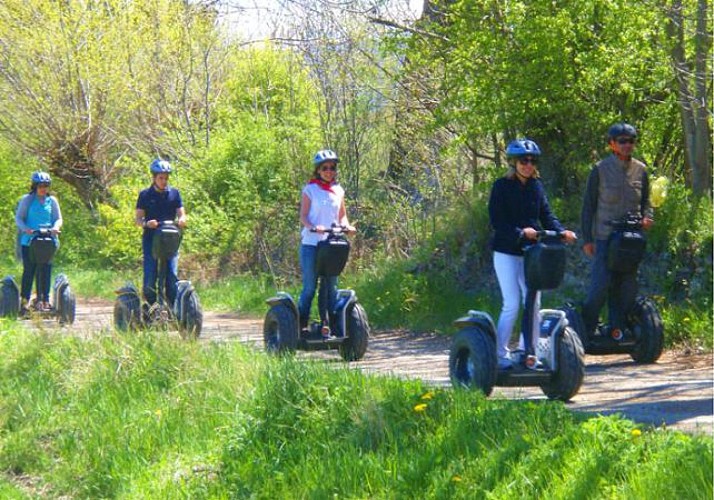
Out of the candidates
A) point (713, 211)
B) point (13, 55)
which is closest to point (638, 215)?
point (713, 211)

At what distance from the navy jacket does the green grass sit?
4.94ft

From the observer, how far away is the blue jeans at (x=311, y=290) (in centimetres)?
1274

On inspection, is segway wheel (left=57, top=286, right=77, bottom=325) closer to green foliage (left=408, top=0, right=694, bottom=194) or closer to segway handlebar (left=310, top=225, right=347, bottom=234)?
green foliage (left=408, top=0, right=694, bottom=194)

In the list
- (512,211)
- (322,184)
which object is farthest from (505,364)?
(322,184)

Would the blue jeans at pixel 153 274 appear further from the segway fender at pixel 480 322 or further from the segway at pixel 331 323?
the segway fender at pixel 480 322

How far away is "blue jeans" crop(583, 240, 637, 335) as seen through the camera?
11.9m

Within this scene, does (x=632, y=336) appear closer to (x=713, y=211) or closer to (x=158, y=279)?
(x=713, y=211)

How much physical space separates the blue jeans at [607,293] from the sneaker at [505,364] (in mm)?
2491

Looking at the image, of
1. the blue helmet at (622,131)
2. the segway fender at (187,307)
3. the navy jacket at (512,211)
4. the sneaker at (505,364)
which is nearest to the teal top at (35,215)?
the segway fender at (187,307)

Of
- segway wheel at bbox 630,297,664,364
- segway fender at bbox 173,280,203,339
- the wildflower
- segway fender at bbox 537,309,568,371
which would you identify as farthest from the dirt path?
the wildflower

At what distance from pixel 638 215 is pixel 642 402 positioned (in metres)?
2.82

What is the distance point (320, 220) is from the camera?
41.8 ft

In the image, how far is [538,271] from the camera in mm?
9516

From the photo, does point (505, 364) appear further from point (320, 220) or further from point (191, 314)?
point (191, 314)
